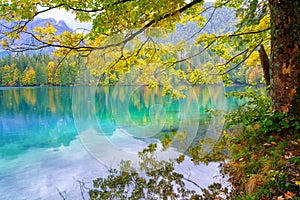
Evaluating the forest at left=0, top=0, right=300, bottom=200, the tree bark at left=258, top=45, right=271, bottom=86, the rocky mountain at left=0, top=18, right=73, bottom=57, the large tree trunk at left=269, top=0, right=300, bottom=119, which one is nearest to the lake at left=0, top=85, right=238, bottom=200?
the forest at left=0, top=0, right=300, bottom=200

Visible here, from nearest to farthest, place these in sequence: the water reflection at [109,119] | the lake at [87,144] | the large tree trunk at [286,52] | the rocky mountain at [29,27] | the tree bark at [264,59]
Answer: the large tree trunk at [286,52]
the rocky mountain at [29,27]
the lake at [87,144]
the tree bark at [264,59]
the water reflection at [109,119]

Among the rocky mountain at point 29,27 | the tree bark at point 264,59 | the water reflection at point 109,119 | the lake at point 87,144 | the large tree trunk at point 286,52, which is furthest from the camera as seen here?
the water reflection at point 109,119

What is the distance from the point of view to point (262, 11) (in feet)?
26.1

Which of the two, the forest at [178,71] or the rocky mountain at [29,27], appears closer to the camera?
the forest at [178,71]

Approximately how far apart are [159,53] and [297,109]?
3581 mm

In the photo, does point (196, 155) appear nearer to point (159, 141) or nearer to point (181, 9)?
point (159, 141)

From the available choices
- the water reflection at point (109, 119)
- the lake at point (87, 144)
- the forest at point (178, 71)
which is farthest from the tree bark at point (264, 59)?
the water reflection at point (109, 119)

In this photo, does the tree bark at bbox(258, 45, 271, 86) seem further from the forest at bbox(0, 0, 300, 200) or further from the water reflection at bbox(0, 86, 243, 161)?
the water reflection at bbox(0, 86, 243, 161)

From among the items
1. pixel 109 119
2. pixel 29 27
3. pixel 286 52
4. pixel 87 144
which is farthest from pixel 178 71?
pixel 109 119

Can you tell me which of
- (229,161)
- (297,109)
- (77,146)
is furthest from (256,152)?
(77,146)

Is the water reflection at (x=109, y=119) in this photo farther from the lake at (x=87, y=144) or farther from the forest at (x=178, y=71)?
the forest at (x=178, y=71)

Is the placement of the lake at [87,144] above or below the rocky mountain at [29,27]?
below

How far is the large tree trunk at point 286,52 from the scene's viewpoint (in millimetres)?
4691

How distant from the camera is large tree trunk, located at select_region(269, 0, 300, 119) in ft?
15.4
